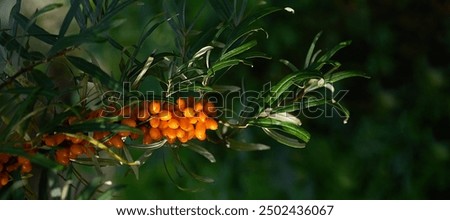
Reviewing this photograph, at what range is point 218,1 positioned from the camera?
83cm

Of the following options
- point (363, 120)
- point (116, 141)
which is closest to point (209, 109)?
point (116, 141)

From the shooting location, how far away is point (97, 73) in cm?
73

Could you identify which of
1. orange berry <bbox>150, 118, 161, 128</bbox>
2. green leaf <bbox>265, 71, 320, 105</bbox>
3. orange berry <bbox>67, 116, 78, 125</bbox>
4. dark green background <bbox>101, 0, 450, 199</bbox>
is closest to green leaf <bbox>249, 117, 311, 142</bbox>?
green leaf <bbox>265, 71, 320, 105</bbox>

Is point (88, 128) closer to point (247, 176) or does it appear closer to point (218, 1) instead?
point (218, 1)

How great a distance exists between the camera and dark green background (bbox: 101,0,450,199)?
166 centimetres

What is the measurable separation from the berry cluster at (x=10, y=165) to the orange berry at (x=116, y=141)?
10 centimetres

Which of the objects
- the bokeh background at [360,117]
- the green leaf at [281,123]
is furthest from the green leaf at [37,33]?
the bokeh background at [360,117]

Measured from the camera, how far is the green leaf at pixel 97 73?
72 centimetres

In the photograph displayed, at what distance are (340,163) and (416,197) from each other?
8.8 inches

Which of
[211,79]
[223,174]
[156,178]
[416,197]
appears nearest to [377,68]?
[416,197]

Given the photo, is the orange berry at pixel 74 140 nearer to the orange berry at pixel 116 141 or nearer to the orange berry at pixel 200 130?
the orange berry at pixel 116 141

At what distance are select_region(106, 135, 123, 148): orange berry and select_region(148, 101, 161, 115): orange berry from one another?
0.06m

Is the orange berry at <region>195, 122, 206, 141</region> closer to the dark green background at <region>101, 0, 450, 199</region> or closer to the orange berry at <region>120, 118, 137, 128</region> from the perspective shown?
the orange berry at <region>120, 118, 137, 128</region>

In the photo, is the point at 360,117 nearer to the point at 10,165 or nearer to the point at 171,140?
the point at 171,140
